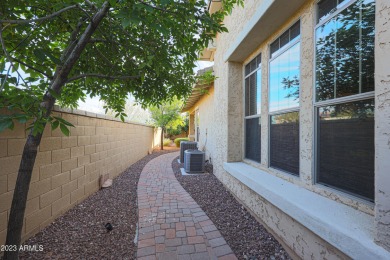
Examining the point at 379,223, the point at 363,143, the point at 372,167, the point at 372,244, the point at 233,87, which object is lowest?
A: the point at 372,244

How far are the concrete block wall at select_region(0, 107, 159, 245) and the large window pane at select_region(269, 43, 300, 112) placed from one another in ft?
12.4

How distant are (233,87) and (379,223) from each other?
3.83 metres

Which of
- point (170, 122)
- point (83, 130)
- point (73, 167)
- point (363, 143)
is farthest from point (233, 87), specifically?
point (170, 122)

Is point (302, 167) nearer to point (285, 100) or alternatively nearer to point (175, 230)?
point (285, 100)

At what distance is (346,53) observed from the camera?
7.00 feet

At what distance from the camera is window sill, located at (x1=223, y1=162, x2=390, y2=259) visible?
150cm

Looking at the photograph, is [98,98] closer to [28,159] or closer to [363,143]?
[28,159]

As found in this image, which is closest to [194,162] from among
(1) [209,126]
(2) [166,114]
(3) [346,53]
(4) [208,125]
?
(1) [209,126]

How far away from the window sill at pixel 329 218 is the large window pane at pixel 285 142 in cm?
33

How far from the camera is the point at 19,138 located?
2.47 meters

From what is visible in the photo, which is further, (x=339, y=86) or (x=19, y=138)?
(x=19, y=138)

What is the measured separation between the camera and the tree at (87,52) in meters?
1.53

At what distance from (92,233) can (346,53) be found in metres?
4.10

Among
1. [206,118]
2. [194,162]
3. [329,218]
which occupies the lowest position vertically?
[194,162]
